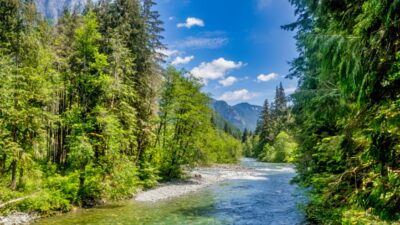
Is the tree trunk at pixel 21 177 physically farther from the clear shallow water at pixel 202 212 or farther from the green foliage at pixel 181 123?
the green foliage at pixel 181 123

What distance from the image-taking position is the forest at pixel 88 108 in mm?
14117

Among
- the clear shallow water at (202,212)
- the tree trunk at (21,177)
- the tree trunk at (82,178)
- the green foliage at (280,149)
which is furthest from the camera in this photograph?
the green foliage at (280,149)

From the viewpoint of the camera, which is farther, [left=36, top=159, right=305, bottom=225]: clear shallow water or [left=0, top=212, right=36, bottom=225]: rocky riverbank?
[left=36, top=159, right=305, bottom=225]: clear shallow water

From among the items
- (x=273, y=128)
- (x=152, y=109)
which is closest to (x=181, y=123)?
(x=152, y=109)

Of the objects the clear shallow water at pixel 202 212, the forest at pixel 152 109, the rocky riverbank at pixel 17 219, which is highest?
the forest at pixel 152 109

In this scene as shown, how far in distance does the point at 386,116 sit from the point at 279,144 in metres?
65.7

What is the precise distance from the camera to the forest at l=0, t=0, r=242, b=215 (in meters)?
14.1

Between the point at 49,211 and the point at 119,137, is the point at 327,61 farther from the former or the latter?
the point at 119,137

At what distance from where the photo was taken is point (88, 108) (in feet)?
60.7

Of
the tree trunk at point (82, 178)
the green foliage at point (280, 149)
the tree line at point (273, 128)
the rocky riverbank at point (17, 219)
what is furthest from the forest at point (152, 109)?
the tree line at point (273, 128)

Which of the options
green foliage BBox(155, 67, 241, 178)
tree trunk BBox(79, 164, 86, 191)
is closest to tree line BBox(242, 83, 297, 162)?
green foliage BBox(155, 67, 241, 178)

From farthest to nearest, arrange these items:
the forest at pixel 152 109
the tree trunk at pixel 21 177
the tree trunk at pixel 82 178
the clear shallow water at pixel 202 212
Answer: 1. the tree trunk at pixel 82 178
2. the tree trunk at pixel 21 177
3. the clear shallow water at pixel 202 212
4. the forest at pixel 152 109

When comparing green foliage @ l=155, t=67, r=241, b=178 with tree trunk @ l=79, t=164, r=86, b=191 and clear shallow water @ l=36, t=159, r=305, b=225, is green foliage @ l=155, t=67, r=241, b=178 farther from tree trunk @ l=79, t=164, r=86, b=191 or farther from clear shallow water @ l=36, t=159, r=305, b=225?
tree trunk @ l=79, t=164, r=86, b=191

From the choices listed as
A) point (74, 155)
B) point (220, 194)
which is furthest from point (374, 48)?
point (220, 194)
